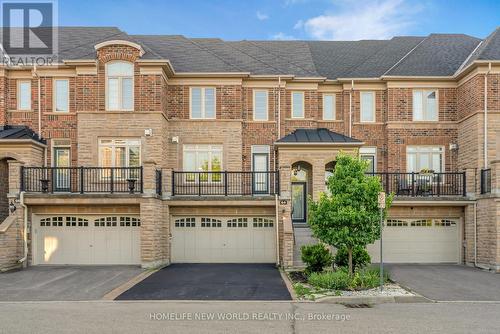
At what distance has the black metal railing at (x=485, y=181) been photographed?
17.2 m

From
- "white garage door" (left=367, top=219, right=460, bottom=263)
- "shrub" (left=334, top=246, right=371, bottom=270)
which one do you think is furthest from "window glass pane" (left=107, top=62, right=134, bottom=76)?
"white garage door" (left=367, top=219, right=460, bottom=263)

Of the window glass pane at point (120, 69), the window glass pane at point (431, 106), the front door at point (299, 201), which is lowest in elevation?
the front door at point (299, 201)

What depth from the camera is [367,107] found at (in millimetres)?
20844

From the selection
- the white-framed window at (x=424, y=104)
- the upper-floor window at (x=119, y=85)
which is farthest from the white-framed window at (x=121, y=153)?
the white-framed window at (x=424, y=104)

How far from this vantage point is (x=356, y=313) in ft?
32.7

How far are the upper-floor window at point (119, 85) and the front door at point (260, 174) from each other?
6.12m

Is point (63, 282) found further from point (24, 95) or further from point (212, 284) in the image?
point (24, 95)

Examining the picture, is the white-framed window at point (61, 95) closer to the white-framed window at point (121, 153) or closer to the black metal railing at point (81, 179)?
the white-framed window at point (121, 153)

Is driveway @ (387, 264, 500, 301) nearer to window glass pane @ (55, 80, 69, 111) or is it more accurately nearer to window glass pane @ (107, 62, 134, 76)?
window glass pane @ (107, 62, 134, 76)

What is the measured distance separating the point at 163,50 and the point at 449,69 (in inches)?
554

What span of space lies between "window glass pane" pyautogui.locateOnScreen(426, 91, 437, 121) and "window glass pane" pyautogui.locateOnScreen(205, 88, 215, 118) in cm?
1013

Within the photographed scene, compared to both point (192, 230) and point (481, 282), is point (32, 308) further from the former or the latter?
point (481, 282)

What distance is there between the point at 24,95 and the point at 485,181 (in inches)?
802

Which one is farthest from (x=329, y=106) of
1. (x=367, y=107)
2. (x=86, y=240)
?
(x=86, y=240)
